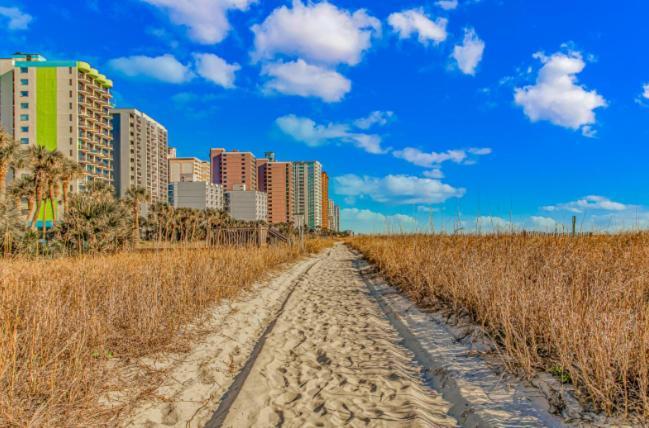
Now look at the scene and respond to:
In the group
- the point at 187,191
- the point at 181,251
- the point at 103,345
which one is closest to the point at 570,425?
the point at 103,345

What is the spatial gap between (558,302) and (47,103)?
7903 centimetres

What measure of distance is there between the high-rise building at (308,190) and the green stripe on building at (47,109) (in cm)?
8201

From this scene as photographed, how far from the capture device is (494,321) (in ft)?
14.8

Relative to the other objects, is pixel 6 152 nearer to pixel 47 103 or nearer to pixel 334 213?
pixel 47 103

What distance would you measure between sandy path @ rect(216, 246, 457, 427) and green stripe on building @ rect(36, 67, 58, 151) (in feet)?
243

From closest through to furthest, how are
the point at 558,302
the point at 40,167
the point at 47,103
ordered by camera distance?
the point at 558,302 → the point at 40,167 → the point at 47,103

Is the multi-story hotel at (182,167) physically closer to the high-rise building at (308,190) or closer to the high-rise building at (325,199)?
the high-rise building at (308,190)

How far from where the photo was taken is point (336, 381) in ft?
12.2

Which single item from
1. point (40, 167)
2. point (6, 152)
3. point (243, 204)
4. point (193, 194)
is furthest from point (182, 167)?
point (6, 152)

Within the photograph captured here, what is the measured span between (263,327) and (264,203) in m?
123

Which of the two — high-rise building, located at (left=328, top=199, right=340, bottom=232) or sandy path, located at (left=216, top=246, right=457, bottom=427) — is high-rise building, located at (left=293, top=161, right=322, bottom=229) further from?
A: sandy path, located at (left=216, top=246, right=457, bottom=427)

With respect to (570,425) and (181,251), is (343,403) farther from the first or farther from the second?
(181,251)

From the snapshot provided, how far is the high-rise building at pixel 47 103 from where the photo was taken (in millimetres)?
60656

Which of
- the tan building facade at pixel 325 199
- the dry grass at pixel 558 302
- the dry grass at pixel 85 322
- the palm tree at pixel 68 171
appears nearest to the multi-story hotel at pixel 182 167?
the tan building facade at pixel 325 199
